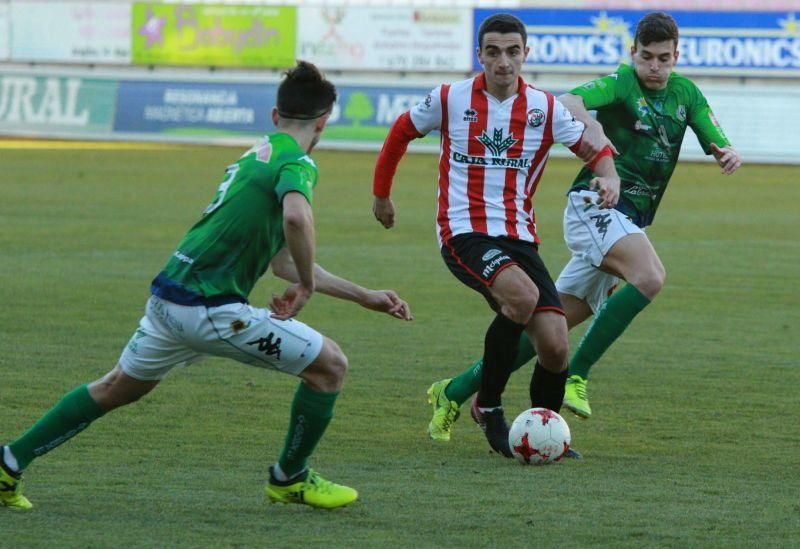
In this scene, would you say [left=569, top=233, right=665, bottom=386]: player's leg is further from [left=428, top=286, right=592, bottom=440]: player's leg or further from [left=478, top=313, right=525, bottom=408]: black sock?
[left=478, top=313, right=525, bottom=408]: black sock

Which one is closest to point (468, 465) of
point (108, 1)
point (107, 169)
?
point (107, 169)


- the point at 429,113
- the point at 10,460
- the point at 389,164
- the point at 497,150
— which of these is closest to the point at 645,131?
the point at 497,150

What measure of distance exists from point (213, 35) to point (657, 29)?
3491 centimetres

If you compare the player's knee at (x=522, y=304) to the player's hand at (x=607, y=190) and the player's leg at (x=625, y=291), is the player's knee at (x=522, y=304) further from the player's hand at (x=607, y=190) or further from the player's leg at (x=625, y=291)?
the player's leg at (x=625, y=291)

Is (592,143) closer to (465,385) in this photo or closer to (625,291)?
(625,291)

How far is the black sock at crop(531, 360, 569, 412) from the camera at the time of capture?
260 inches

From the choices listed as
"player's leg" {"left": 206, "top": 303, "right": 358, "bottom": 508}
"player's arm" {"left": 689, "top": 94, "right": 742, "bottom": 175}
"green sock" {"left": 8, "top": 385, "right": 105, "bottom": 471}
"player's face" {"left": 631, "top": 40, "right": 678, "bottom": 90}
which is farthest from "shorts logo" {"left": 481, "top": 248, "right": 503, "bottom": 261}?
"green sock" {"left": 8, "top": 385, "right": 105, "bottom": 471}

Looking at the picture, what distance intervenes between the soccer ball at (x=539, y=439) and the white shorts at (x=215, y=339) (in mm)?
1389

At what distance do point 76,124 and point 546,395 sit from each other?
99.0ft

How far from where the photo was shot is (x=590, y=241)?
7.42 metres

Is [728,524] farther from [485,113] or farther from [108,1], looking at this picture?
[108,1]

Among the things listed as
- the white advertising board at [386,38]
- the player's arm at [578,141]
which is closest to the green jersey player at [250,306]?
the player's arm at [578,141]

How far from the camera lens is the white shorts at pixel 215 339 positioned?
16.7ft

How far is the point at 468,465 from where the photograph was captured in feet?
20.7
